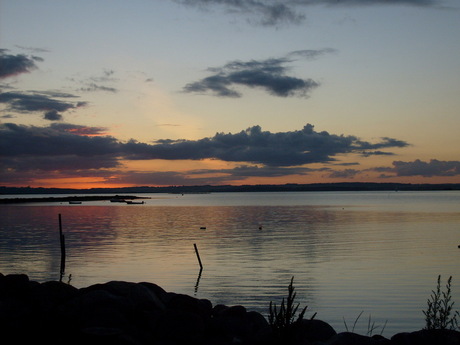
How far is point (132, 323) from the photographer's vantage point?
12156 millimetres

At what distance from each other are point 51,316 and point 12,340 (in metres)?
1.08

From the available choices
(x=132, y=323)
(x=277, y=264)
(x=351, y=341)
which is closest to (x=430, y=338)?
(x=351, y=341)

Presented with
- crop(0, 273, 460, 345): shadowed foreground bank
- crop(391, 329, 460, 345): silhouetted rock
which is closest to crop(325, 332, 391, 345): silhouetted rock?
crop(0, 273, 460, 345): shadowed foreground bank

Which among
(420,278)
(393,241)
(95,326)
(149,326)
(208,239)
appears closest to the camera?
(95,326)

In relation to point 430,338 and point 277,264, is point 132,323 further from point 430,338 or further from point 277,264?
point 277,264

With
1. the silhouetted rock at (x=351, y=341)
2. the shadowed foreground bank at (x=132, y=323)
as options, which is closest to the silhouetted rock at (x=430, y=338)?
the shadowed foreground bank at (x=132, y=323)

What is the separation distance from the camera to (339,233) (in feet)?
201

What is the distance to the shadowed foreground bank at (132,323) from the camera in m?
11.1

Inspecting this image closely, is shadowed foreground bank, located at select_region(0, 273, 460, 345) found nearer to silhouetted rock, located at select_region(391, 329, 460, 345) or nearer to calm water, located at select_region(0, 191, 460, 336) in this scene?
silhouetted rock, located at select_region(391, 329, 460, 345)

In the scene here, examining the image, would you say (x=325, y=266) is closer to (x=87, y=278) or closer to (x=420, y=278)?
(x=420, y=278)

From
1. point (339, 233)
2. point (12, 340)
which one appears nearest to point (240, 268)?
point (12, 340)

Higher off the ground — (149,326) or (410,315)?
(149,326)

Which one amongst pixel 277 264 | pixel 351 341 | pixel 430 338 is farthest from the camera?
pixel 277 264

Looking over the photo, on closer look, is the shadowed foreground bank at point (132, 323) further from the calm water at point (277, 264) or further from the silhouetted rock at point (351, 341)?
the calm water at point (277, 264)
